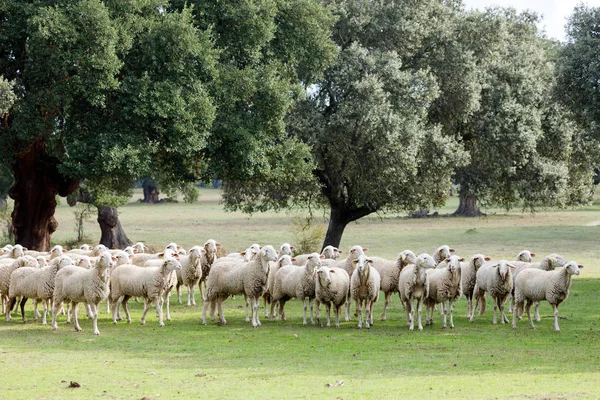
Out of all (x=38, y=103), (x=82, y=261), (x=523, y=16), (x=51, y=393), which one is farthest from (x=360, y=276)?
(x=523, y=16)

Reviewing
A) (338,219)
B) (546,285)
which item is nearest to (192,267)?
(546,285)

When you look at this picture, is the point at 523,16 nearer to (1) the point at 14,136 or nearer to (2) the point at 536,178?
(2) the point at 536,178

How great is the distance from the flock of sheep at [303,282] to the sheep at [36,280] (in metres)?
0.02

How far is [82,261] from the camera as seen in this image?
20.6 metres

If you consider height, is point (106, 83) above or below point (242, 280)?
above

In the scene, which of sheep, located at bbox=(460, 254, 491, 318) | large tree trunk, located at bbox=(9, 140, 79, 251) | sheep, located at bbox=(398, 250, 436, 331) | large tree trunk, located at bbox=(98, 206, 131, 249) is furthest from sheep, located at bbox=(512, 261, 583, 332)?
large tree trunk, located at bbox=(98, 206, 131, 249)

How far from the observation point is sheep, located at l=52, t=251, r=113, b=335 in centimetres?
1886

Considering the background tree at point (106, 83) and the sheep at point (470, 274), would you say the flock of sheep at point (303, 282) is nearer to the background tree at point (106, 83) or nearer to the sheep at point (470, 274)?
the sheep at point (470, 274)

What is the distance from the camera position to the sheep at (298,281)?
2031cm

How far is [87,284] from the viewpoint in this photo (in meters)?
18.9

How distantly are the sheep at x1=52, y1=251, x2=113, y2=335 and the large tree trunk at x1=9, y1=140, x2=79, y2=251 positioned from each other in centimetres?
1216

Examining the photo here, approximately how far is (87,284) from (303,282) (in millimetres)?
4704

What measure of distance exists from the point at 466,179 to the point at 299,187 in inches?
258

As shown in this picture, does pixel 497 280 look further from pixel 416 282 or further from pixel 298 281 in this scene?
pixel 298 281
